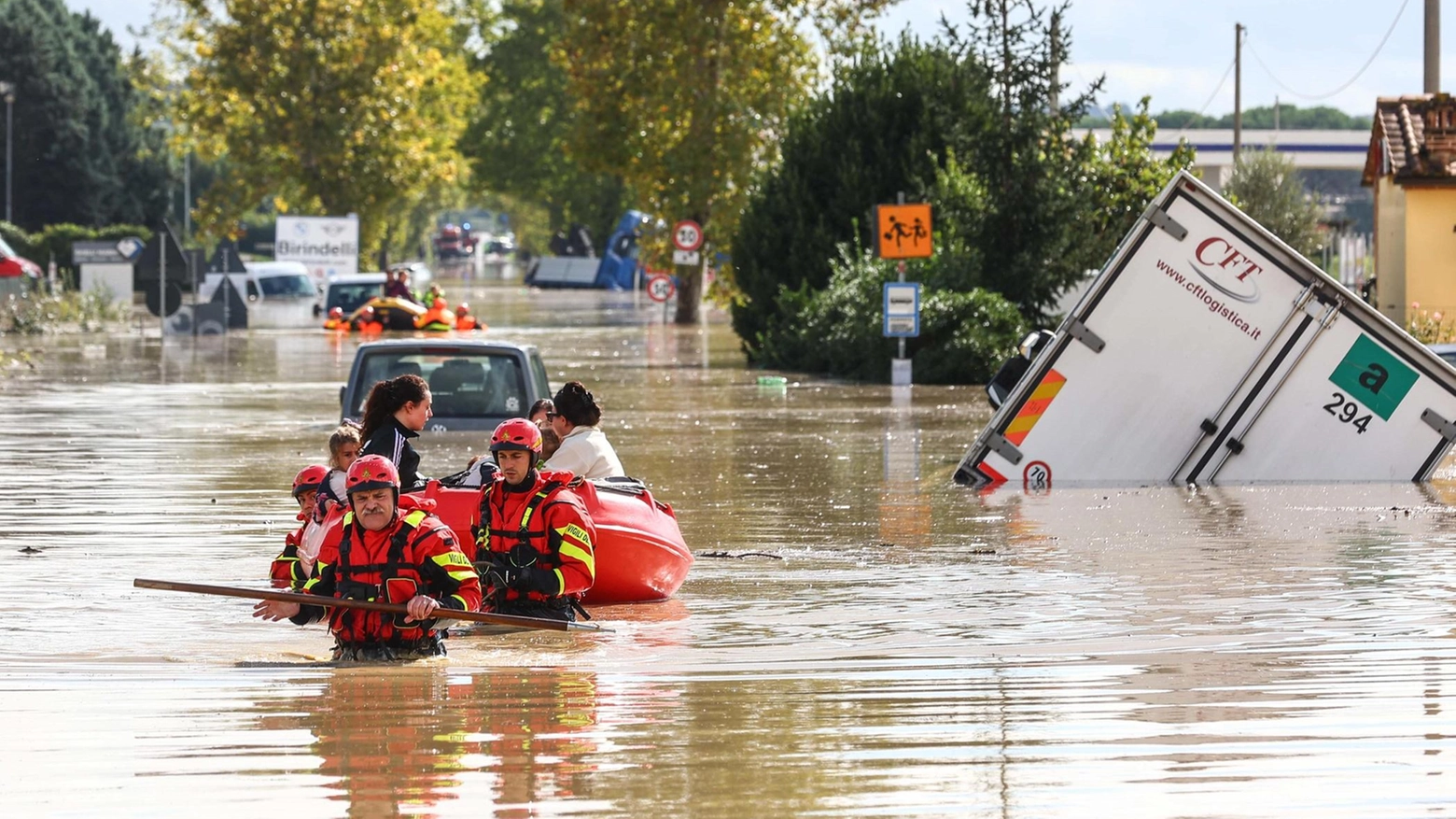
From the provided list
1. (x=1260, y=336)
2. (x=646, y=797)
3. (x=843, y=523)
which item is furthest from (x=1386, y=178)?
(x=646, y=797)

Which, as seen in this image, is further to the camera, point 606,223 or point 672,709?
point 606,223

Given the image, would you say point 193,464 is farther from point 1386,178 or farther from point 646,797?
point 1386,178

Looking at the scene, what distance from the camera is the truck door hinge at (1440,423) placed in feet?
56.6

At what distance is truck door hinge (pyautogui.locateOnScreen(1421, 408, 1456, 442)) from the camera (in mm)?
17266

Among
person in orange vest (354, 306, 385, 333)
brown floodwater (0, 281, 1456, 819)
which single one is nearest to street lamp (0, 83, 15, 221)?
person in orange vest (354, 306, 385, 333)

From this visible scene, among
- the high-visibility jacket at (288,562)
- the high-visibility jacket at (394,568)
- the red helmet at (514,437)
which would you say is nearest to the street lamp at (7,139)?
the high-visibility jacket at (288,562)

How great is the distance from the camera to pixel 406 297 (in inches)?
2019

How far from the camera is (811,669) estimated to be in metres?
9.65

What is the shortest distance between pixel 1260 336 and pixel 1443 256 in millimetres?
16894

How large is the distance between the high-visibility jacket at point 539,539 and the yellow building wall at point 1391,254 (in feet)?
81.2

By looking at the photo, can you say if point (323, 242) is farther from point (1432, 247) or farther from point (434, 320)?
point (1432, 247)

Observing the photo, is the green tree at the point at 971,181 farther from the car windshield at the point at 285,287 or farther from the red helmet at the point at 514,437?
the car windshield at the point at 285,287

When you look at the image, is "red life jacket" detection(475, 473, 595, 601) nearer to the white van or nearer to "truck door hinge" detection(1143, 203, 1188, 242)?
"truck door hinge" detection(1143, 203, 1188, 242)

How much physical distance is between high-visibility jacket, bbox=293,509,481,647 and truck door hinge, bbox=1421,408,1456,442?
31.5 ft
